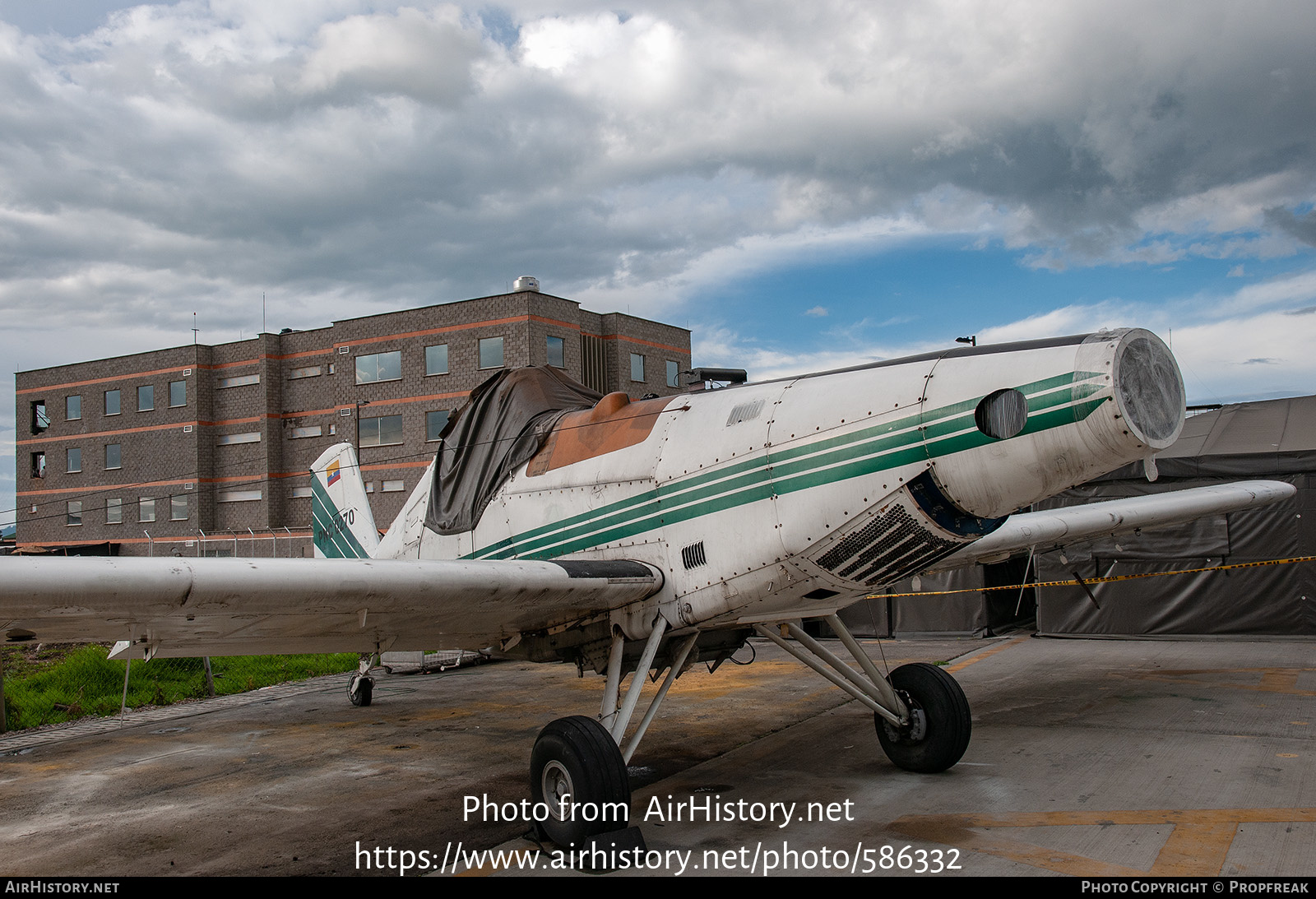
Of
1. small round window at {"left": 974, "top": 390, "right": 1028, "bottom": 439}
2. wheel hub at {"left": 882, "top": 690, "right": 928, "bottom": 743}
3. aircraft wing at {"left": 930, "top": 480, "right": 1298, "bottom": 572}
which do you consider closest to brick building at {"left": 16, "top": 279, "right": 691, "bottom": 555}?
aircraft wing at {"left": 930, "top": 480, "right": 1298, "bottom": 572}

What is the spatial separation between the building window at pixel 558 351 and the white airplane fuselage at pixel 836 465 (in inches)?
1071

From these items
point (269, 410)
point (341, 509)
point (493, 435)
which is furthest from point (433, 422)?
point (493, 435)

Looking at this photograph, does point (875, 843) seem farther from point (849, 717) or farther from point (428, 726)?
point (428, 726)

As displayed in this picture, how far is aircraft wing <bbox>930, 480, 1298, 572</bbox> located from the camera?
735cm

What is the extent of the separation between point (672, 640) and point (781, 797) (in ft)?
4.17

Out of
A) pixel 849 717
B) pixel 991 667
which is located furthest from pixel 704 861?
pixel 991 667

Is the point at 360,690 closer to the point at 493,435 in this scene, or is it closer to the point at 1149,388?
the point at 493,435

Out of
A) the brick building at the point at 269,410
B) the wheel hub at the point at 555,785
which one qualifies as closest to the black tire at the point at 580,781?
the wheel hub at the point at 555,785

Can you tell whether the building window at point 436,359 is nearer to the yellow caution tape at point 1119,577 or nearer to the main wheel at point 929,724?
the yellow caution tape at point 1119,577

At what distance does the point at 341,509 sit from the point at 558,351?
76.3 ft

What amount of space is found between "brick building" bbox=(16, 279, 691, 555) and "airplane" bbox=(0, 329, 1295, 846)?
1025 inches

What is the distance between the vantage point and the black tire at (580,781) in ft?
14.9

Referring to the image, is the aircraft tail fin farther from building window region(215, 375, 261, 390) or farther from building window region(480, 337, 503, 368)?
building window region(215, 375, 261, 390)

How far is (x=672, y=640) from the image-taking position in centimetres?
570
